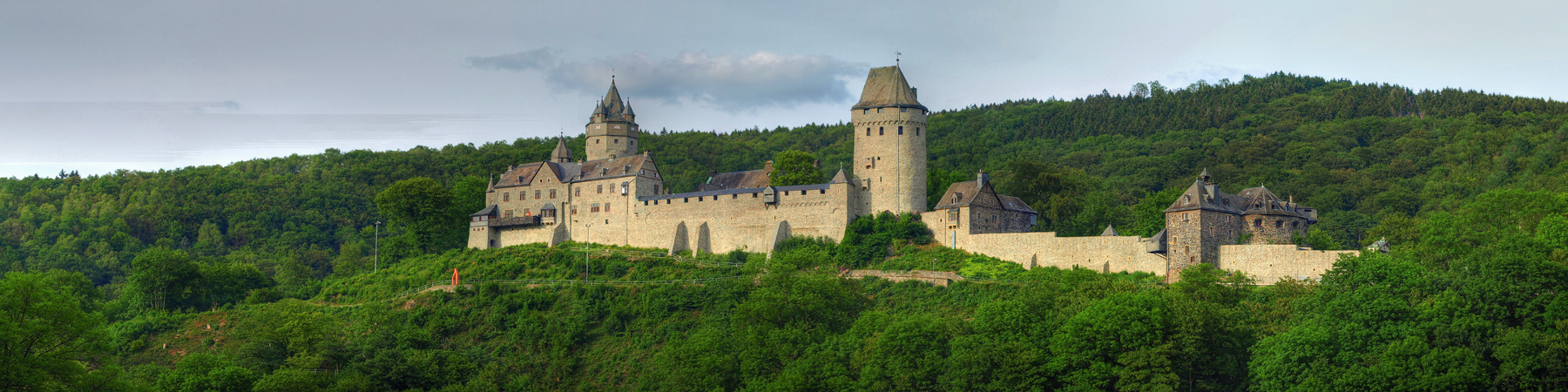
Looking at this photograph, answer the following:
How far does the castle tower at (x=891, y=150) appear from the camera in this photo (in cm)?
6112

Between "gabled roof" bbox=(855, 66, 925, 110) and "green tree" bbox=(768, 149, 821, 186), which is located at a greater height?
"gabled roof" bbox=(855, 66, 925, 110)

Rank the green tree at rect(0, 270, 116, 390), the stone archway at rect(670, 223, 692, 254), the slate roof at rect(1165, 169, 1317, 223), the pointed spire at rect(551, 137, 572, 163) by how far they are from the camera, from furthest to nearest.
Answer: the pointed spire at rect(551, 137, 572, 163) → the stone archway at rect(670, 223, 692, 254) → the slate roof at rect(1165, 169, 1317, 223) → the green tree at rect(0, 270, 116, 390)

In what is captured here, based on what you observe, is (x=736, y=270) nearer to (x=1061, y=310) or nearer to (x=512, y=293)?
(x=512, y=293)

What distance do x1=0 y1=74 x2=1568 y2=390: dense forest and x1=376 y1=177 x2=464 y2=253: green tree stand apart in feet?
0.41

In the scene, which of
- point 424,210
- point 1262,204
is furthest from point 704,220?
point 1262,204

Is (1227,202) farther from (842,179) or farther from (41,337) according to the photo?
(41,337)

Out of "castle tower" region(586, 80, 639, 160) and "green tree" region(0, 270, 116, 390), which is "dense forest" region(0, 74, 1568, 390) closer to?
"green tree" region(0, 270, 116, 390)

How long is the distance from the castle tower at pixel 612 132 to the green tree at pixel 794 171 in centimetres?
817

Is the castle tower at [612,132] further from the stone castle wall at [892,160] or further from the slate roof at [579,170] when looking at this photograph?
the stone castle wall at [892,160]

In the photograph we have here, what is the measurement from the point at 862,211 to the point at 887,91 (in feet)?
18.4

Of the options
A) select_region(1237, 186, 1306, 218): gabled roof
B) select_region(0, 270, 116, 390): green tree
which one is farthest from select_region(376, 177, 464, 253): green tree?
select_region(1237, 186, 1306, 218): gabled roof

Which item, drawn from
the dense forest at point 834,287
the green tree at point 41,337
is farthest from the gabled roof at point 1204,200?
the green tree at point 41,337

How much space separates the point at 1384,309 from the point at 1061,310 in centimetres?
983

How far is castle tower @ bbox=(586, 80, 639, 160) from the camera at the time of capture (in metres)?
71.5
